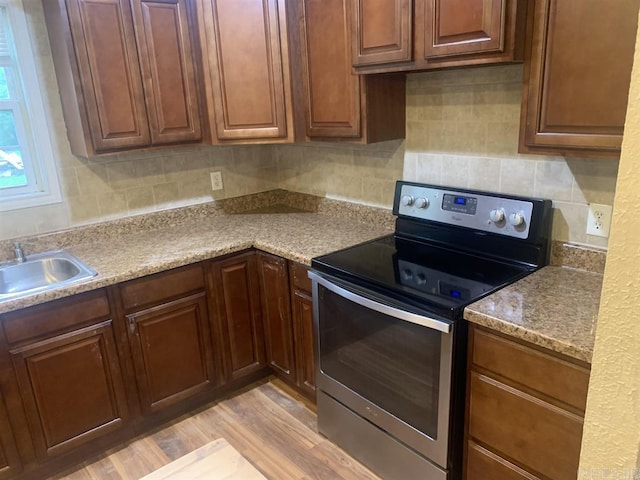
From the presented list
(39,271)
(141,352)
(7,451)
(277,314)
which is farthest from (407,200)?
(7,451)

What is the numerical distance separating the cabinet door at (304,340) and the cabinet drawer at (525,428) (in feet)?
2.82

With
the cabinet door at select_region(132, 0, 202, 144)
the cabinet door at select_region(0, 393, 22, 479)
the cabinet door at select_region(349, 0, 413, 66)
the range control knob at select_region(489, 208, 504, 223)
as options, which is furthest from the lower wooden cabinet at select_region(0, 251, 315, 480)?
the cabinet door at select_region(349, 0, 413, 66)

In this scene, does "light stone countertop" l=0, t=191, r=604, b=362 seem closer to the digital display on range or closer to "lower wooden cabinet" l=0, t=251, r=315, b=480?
"lower wooden cabinet" l=0, t=251, r=315, b=480

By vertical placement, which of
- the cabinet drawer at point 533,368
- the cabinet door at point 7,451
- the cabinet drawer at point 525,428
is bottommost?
the cabinet door at point 7,451

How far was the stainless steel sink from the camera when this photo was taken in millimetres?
2152

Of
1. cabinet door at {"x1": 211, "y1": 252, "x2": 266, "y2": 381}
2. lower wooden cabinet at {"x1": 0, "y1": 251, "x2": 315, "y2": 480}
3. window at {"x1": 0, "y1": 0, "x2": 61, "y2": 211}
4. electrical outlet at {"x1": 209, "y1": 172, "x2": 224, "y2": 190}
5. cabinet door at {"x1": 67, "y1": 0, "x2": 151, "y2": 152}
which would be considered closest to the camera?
lower wooden cabinet at {"x1": 0, "y1": 251, "x2": 315, "y2": 480}

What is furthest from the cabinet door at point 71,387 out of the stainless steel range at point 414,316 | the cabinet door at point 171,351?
the stainless steel range at point 414,316

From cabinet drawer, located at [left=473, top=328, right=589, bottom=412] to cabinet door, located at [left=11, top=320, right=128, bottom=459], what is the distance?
153 cm

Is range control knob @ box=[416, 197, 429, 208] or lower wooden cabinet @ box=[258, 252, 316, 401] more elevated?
range control knob @ box=[416, 197, 429, 208]

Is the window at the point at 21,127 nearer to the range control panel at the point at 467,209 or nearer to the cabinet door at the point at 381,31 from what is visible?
the cabinet door at the point at 381,31

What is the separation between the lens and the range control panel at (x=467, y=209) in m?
1.83

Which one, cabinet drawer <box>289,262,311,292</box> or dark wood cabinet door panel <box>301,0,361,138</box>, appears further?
cabinet drawer <box>289,262,311,292</box>

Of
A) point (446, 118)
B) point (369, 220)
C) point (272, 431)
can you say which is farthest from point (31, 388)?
point (446, 118)

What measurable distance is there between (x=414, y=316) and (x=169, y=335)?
4.02ft
